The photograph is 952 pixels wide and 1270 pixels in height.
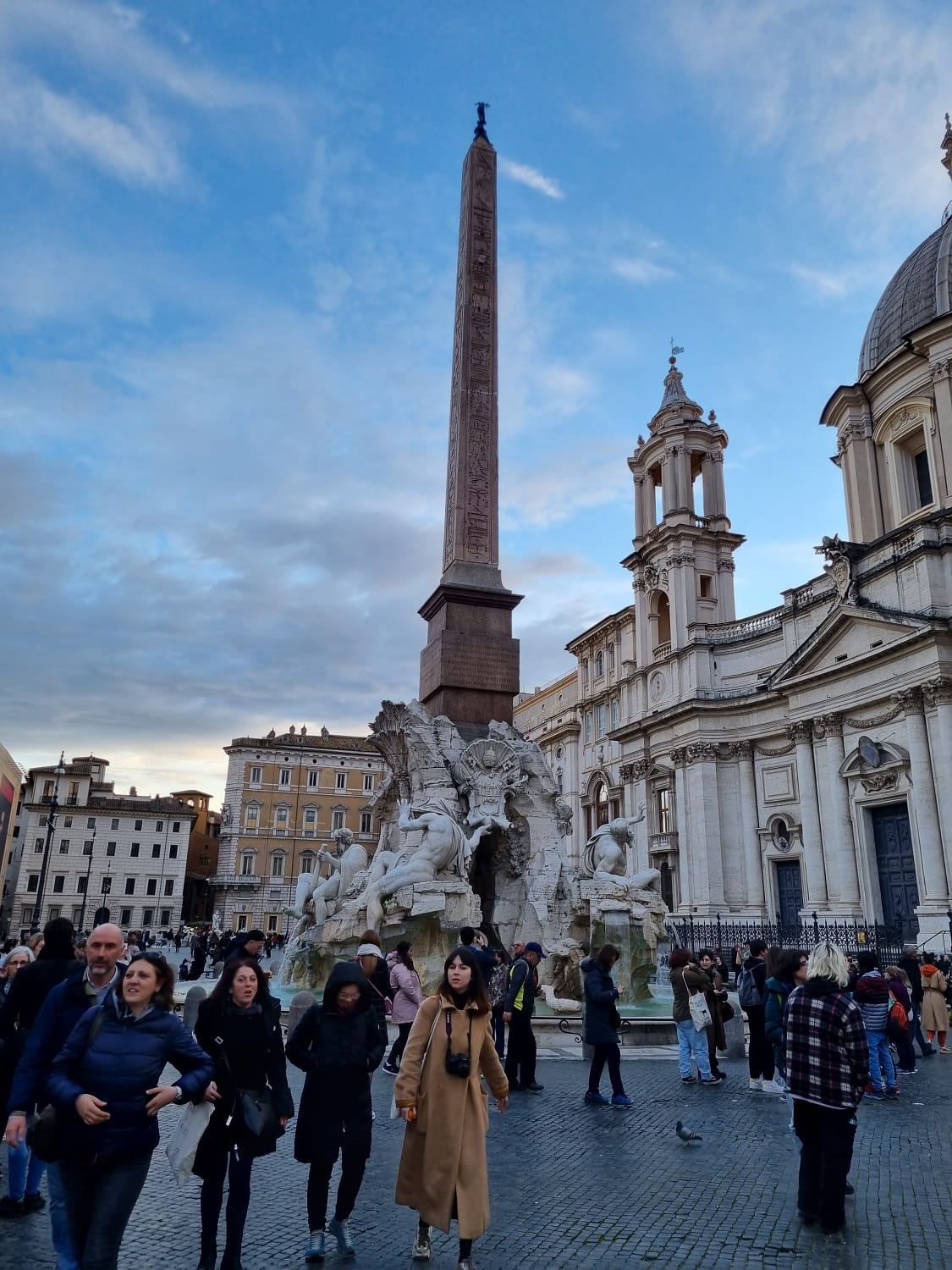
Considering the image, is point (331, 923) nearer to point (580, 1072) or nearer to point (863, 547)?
point (580, 1072)

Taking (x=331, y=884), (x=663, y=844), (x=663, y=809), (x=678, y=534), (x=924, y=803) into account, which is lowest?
Answer: (x=331, y=884)

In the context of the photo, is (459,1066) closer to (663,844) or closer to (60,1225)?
(60,1225)

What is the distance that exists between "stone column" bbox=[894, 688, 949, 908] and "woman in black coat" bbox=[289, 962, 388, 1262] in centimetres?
2374

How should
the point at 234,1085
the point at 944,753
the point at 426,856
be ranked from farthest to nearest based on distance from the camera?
the point at 944,753 < the point at 426,856 < the point at 234,1085

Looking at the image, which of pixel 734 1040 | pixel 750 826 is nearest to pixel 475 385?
pixel 734 1040

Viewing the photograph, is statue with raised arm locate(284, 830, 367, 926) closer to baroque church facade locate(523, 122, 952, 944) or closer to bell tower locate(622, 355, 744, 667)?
baroque church facade locate(523, 122, 952, 944)

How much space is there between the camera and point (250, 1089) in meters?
3.65

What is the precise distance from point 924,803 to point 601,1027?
839 inches

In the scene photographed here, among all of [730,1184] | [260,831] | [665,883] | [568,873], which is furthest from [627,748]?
[730,1184]

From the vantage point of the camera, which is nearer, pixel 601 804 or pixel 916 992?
pixel 916 992

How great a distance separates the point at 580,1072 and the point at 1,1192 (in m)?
5.18

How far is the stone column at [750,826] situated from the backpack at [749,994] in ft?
85.1

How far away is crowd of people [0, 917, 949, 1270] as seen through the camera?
295cm

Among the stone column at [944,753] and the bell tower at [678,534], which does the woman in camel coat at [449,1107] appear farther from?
the bell tower at [678,534]
